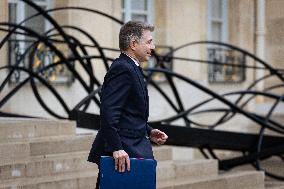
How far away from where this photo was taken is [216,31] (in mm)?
14812

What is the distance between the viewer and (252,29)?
1526 cm

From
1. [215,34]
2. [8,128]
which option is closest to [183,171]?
[8,128]

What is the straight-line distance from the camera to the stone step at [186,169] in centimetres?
744

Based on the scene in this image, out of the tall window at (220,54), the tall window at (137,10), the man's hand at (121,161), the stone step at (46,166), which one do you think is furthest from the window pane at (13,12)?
the man's hand at (121,161)

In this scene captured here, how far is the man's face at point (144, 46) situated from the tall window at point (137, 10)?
317 inches

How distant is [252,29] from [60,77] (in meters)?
5.33

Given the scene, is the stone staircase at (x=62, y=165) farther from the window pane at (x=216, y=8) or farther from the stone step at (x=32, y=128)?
the window pane at (x=216, y=8)

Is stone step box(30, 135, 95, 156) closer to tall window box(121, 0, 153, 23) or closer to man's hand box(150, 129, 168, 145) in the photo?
man's hand box(150, 129, 168, 145)

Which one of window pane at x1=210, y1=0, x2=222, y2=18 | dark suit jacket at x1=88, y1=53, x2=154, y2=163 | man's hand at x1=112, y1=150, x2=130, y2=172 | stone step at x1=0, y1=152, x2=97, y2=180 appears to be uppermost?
window pane at x1=210, y1=0, x2=222, y2=18

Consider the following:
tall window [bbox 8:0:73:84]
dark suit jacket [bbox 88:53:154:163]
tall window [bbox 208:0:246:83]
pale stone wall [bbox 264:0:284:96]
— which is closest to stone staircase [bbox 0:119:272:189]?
dark suit jacket [bbox 88:53:154:163]

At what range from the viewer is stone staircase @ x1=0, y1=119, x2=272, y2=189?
21.2ft

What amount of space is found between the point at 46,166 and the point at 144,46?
2.39m

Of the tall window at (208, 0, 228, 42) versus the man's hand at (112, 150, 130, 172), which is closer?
the man's hand at (112, 150, 130, 172)

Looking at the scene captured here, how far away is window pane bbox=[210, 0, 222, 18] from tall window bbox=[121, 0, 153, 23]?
1966 millimetres
